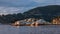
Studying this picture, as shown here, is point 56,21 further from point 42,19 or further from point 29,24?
point 29,24

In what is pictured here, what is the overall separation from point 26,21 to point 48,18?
6.77 metres

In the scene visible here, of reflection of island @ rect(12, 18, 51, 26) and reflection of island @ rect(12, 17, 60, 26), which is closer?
reflection of island @ rect(12, 18, 51, 26)

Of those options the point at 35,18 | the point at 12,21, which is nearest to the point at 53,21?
the point at 35,18

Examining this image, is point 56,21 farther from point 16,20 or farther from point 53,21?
point 16,20

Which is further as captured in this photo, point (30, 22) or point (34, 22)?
point (34, 22)

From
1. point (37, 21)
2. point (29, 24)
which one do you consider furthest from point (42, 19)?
point (29, 24)

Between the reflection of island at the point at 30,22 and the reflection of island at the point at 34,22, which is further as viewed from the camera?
the reflection of island at the point at 34,22

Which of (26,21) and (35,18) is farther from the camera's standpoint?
(35,18)

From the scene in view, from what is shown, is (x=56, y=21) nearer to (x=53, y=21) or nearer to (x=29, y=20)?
(x=53, y=21)

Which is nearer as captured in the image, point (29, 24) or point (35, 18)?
point (29, 24)

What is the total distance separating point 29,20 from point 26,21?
1175 mm

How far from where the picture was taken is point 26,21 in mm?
80500

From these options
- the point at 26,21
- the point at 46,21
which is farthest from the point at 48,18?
the point at 26,21

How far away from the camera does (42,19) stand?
82.8 meters
